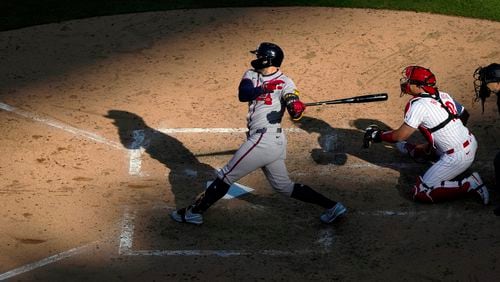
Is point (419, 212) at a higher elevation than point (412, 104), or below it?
below

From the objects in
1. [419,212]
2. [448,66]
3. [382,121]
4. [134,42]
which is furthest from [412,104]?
[134,42]

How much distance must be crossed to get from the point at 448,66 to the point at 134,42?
14.7 ft

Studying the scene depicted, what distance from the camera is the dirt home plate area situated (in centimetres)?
884

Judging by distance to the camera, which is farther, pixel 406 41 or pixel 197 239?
pixel 406 41

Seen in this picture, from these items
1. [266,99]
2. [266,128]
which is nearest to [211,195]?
[266,128]

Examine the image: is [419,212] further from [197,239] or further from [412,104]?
[197,239]

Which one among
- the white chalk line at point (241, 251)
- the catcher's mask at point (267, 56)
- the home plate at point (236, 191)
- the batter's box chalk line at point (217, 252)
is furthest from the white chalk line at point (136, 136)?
the catcher's mask at point (267, 56)

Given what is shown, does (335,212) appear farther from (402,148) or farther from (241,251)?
(402,148)

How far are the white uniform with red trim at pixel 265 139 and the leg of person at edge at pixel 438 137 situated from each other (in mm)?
1317

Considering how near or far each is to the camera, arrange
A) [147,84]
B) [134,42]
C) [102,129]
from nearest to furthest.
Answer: [102,129] < [147,84] < [134,42]

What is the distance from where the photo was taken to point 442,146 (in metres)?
9.63

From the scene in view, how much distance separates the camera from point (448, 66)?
12.6 metres

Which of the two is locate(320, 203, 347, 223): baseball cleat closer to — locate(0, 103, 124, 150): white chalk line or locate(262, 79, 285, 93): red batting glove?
locate(262, 79, 285, 93): red batting glove

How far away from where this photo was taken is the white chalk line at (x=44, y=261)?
8578mm
